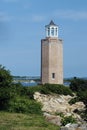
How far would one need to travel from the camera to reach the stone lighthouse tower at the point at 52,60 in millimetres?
50250

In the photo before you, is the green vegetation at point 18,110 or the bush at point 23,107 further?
the bush at point 23,107

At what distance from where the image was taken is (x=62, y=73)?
5106 centimetres

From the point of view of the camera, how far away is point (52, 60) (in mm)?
50375

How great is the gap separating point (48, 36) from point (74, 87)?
391 inches

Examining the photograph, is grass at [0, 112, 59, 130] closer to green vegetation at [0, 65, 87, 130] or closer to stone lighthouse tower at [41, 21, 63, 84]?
green vegetation at [0, 65, 87, 130]

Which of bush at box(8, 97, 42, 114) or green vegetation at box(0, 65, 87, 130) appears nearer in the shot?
green vegetation at box(0, 65, 87, 130)

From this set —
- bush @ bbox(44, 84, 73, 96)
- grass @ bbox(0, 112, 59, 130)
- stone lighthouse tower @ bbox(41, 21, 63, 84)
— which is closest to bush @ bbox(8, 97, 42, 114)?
grass @ bbox(0, 112, 59, 130)

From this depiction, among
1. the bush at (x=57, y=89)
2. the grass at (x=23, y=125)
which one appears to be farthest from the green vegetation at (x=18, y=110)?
the bush at (x=57, y=89)

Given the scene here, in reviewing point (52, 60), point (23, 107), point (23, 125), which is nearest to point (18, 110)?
point (23, 107)

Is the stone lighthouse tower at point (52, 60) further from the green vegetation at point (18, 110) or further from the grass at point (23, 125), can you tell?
the grass at point (23, 125)

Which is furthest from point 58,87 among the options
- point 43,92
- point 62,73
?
point 62,73

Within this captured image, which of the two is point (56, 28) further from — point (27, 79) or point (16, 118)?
point (16, 118)

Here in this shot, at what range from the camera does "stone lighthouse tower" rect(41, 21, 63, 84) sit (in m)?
50.2

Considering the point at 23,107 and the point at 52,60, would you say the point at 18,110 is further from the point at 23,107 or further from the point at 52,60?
the point at 52,60
